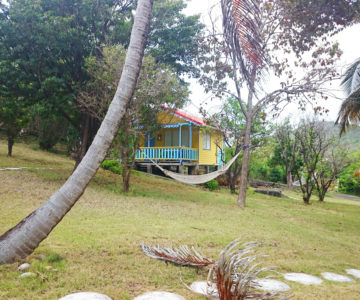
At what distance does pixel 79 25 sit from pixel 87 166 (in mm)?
7519

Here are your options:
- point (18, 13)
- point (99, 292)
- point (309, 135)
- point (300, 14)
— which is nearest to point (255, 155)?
point (309, 135)

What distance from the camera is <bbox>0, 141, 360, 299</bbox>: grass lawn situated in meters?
2.83

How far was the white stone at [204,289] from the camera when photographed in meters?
2.53

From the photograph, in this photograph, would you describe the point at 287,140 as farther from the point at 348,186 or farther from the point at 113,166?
the point at 113,166

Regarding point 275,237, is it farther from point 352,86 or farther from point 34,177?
point 34,177

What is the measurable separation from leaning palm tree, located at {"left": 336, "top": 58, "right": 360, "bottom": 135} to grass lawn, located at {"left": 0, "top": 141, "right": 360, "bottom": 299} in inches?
123

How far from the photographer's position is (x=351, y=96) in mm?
8266

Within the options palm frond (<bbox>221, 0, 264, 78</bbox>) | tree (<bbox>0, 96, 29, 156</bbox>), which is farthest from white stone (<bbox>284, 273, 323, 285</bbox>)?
tree (<bbox>0, 96, 29, 156</bbox>)

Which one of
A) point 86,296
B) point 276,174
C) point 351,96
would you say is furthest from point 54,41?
point 276,174

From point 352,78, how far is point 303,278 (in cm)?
742

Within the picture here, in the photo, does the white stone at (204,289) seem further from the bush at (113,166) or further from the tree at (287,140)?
the tree at (287,140)

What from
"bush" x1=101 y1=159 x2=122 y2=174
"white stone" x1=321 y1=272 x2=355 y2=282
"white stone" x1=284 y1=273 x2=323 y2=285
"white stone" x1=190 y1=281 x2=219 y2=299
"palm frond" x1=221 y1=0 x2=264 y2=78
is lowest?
"white stone" x1=321 y1=272 x2=355 y2=282

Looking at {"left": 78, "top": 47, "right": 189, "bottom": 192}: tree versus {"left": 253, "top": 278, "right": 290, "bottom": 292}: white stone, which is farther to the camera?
{"left": 78, "top": 47, "right": 189, "bottom": 192}: tree

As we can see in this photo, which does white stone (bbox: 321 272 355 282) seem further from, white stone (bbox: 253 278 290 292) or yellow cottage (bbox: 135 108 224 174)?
yellow cottage (bbox: 135 108 224 174)
